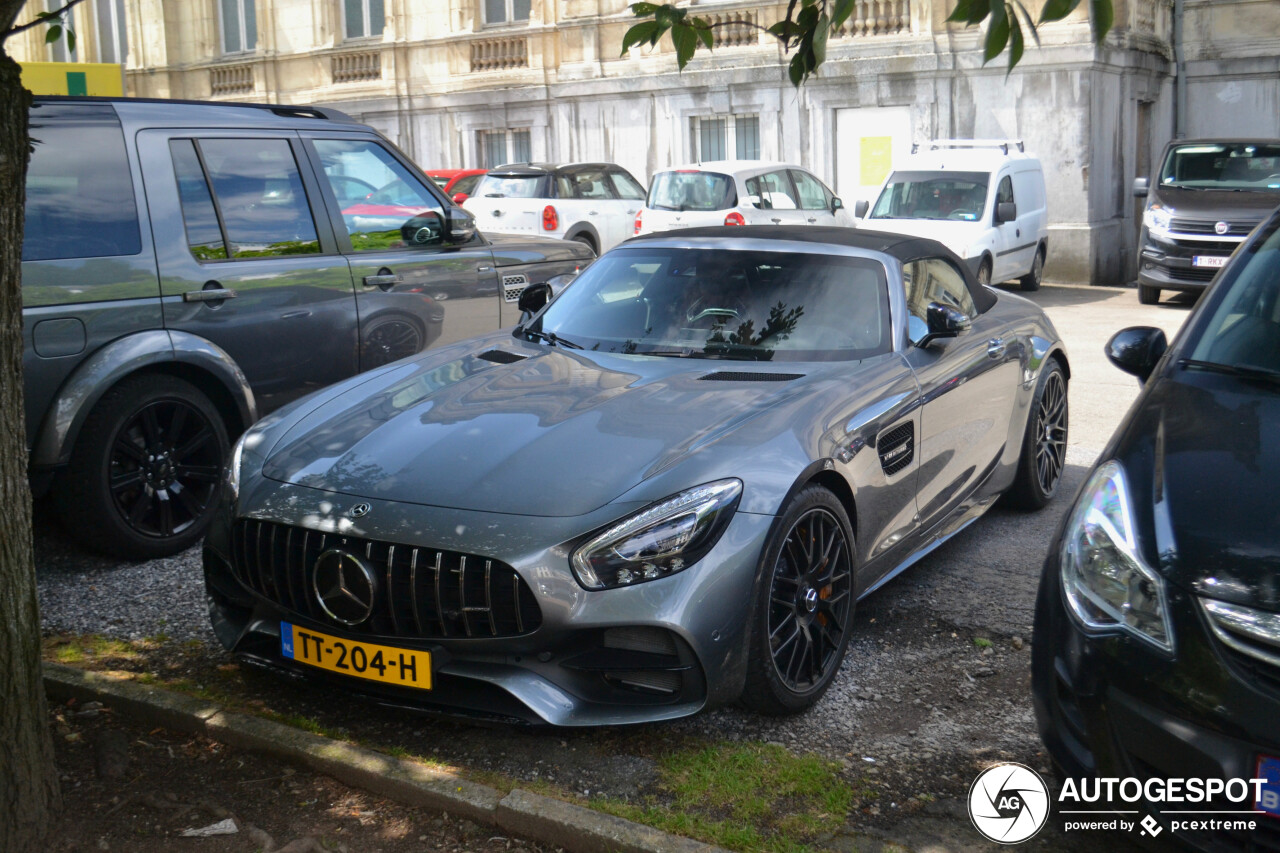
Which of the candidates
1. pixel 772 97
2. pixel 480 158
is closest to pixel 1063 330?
pixel 772 97

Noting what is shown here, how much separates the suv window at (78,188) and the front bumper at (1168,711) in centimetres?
428

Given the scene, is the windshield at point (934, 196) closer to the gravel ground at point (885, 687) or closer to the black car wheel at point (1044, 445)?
the black car wheel at point (1044, 445)

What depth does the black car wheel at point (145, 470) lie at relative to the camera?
5.32 meters

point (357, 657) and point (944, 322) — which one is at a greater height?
point (944, 322)

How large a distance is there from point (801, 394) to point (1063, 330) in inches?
422

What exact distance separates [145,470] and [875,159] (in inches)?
717

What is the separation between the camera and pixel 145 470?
5.60m

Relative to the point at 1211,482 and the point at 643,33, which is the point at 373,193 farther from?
the point at 1211,482

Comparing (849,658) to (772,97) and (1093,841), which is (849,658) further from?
(772,97)

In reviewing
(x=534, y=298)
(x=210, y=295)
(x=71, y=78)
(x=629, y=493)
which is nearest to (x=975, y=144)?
(x=71, y=78)

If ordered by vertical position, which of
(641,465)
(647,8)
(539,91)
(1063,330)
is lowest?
(1063,330)

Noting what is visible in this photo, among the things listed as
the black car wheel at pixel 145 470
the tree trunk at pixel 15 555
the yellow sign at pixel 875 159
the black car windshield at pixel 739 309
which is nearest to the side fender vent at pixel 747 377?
the black car windshield at pixel 739 309

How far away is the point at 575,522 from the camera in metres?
3.55

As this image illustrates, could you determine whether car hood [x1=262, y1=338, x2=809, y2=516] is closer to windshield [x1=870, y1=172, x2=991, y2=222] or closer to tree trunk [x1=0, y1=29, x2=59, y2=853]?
tree trunk [x1=0, y1=29, x2=59, y2=853]
